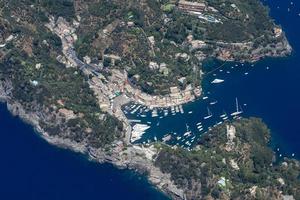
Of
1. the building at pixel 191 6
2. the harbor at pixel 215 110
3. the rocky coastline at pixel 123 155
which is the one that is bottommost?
the rocky coastline at pixel 123 155

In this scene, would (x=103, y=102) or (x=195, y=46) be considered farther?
(x=195, y=46)

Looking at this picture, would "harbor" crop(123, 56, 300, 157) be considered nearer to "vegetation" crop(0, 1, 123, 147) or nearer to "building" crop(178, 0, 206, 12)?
"vegetation" crop(0, 1, 123, 147)

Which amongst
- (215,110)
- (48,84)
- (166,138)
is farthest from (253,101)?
(48,84)

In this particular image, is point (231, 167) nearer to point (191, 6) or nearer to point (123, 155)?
point (123, 155)

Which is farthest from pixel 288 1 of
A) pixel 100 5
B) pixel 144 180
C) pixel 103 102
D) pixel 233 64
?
pixel 144 180

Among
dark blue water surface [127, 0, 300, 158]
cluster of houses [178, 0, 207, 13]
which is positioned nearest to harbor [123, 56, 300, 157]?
dark blue water surface [127, 0, 300, 158]

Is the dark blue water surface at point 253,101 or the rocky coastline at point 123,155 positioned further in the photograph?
the dark blue water surface at point 253,101

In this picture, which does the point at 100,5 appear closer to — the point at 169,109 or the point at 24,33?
the point at 24,33

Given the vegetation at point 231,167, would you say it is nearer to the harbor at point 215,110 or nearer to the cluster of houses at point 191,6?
the harbor at point 215,110

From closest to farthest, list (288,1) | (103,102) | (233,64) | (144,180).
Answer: (144,180) < (103,102) < (233,64) < (288,1)

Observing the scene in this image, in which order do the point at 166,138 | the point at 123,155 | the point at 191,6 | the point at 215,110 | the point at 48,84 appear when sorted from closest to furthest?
the point at 123,155, the point at 166,138, the point at 48,84, the point at 215,110, the point at 191,6

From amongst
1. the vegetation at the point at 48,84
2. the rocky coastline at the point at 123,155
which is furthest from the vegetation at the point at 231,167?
the vegetation at the point at 48,84
